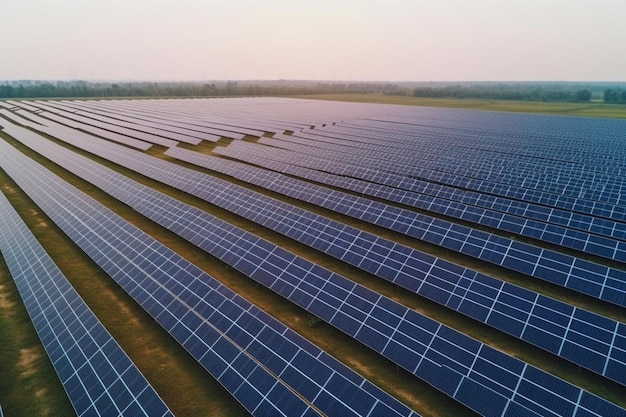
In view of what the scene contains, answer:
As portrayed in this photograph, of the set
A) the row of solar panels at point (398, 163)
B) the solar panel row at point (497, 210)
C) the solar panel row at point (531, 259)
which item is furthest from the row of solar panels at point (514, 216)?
the row of solar panels at point (398, 163)

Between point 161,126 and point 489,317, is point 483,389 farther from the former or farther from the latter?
point 161,126

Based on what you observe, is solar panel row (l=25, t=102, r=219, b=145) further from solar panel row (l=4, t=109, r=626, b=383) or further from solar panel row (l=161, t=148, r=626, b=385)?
solar panel row (l=161, t=148, r=626, b=385)

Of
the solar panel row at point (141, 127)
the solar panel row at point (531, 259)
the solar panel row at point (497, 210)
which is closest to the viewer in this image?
the solar panel row at point (531, 259)

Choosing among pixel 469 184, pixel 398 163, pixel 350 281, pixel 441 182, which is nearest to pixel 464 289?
pixel 350 281

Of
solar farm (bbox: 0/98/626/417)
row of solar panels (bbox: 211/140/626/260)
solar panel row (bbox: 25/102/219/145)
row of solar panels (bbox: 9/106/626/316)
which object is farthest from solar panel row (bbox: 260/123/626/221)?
solar panel row (bbox: 25/102/219/145)

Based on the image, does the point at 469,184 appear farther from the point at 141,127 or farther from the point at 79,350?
the point at 141,127

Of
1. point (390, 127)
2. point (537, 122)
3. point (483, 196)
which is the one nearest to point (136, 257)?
point (483, 196)

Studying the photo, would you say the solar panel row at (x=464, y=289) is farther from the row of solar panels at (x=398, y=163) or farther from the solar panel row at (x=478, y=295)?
the row of solar panels at (x=398, y=163)
